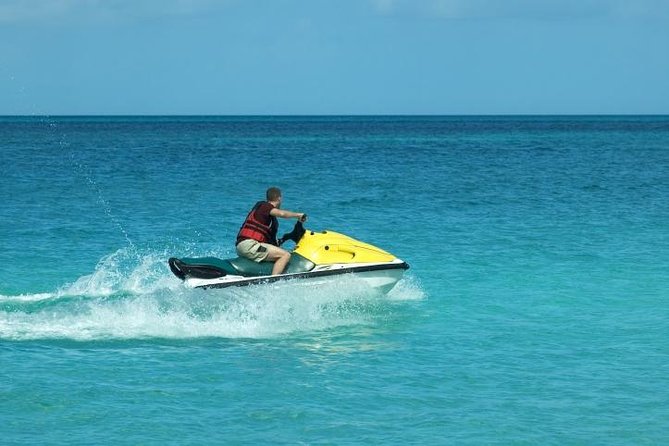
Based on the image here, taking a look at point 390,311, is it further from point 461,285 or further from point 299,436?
point 299,436

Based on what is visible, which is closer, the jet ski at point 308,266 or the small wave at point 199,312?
the small wave at point 199,312

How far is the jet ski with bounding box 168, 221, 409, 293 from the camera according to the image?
41.5ft

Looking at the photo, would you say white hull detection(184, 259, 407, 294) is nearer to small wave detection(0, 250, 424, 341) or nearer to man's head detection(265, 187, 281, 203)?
small wave detection(0, 250, 424, 341)

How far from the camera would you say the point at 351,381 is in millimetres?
9891

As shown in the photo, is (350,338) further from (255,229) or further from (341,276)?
(255,229)

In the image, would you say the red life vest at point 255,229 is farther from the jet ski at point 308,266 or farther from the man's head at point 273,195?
the jet ski at point 308,266

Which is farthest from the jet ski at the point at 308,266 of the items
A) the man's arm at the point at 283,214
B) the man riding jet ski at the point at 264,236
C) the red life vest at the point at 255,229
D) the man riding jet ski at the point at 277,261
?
the man's arm at the point at 283,214

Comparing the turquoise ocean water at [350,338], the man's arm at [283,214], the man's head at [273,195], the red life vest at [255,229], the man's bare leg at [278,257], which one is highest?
the man's head at [273,195]

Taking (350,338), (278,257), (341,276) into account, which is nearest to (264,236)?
(278,257)

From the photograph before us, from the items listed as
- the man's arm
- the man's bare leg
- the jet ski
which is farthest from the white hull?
the man's arm

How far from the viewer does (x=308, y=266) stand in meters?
12.9

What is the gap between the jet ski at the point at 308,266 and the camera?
12.7m

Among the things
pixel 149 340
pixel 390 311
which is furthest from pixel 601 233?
pixel 149 340

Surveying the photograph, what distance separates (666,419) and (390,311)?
4.95 meters
